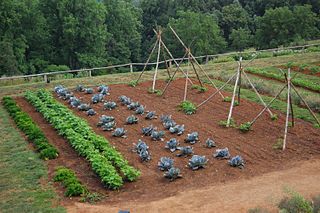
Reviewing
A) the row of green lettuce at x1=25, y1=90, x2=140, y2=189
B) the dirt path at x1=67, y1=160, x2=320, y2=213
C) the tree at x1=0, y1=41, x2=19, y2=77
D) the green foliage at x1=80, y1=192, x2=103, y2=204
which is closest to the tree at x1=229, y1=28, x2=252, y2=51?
the tree at x1=0, y1=41, x2=19, y2=77

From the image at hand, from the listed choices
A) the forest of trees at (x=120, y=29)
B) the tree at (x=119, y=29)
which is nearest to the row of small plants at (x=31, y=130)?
the forest of trees at (x=120, y=29)

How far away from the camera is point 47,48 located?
4728cm

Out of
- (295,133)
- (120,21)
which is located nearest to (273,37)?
(120,21)

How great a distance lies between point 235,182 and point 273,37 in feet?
145

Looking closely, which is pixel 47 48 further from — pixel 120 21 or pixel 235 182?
pixel 235 182

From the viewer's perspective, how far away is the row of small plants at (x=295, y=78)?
22.3 metres

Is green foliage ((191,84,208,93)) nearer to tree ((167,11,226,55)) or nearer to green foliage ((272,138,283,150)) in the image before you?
green foliage ((272,138,283,150))

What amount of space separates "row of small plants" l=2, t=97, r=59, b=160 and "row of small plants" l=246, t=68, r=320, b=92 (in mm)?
13610

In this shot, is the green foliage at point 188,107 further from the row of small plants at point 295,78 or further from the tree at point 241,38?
the tree at point 241,38

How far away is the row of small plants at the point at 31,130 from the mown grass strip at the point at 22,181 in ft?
0.94

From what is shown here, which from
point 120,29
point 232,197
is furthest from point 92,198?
point 120,29

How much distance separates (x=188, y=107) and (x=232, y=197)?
8173mm

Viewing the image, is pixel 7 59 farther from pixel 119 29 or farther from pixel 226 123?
pixel 226 123

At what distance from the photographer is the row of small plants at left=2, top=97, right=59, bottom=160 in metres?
14.5
